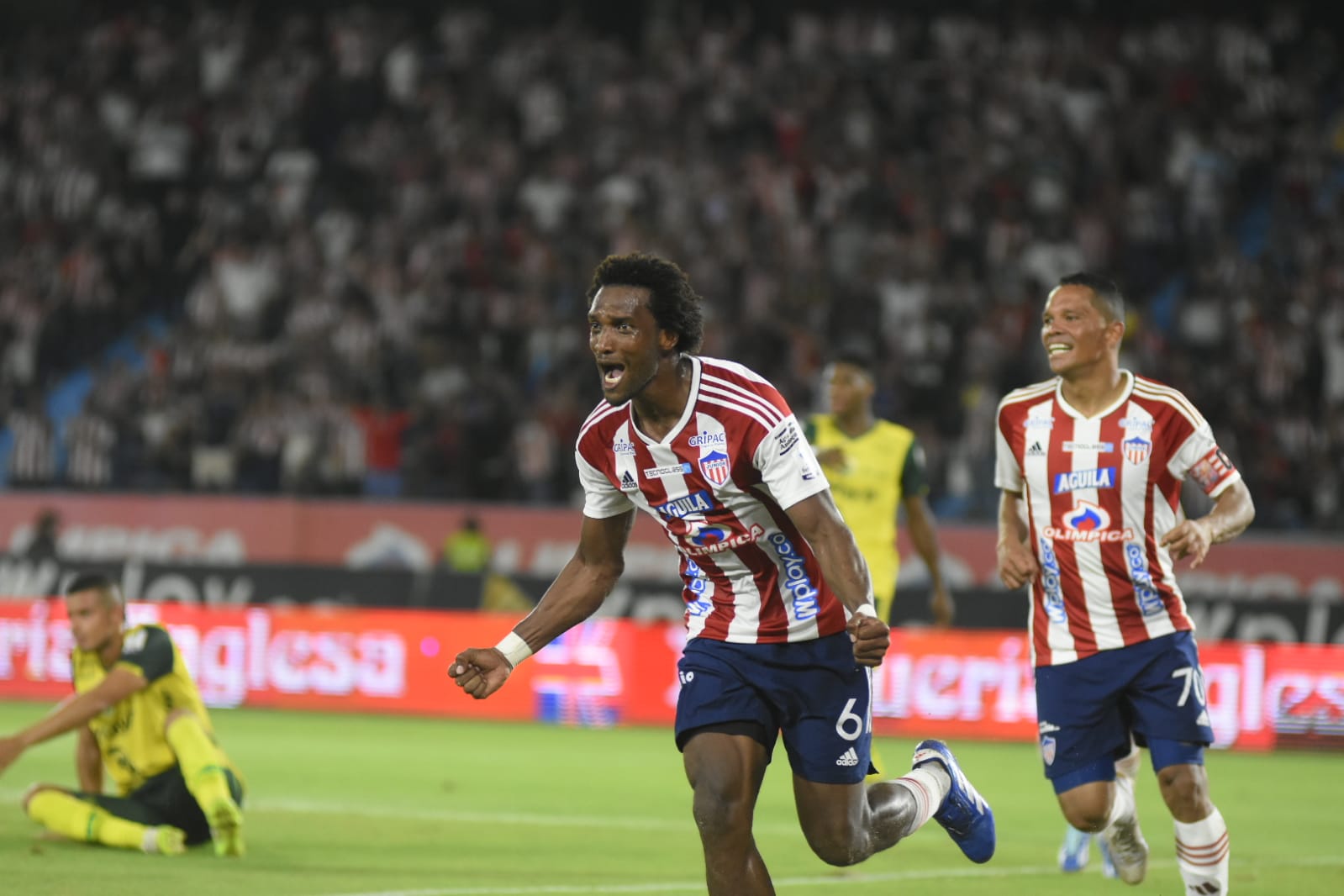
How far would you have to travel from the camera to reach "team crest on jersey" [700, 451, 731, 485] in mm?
6020

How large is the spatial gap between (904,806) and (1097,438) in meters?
1.66

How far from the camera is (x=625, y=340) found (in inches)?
235

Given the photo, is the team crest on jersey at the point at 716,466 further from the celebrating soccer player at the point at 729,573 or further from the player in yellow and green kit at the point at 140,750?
the player in yellow and green kit at the point at 140,750

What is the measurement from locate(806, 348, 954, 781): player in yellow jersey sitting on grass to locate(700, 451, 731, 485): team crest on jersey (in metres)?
4.85

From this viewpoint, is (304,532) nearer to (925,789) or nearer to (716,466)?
Result: (925,789)

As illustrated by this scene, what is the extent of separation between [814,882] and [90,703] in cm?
345

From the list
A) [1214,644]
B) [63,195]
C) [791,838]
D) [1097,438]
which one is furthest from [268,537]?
[1097,438]

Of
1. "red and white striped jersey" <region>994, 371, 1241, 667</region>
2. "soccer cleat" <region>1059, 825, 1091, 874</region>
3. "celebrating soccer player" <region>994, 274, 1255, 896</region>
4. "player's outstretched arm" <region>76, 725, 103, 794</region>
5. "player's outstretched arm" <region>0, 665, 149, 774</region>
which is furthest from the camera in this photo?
"player's outstretched arm" <region>76, 725, 103, 794</region>

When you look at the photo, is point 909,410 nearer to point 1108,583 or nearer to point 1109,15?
point 1109,15

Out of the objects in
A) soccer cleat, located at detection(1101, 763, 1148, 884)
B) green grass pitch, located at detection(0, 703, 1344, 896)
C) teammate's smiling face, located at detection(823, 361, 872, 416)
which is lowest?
green grass pitch, located at detection(0, 703, 1344, 896)

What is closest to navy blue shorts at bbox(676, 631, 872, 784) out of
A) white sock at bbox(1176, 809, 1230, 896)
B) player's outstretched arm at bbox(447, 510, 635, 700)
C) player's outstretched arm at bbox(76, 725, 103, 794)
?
player's outstretched arm at bbox(447, 510, 635, 700)

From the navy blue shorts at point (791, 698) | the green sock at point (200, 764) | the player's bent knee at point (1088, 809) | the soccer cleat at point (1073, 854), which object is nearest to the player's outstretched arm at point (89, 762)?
the green sock at point (200, 764)

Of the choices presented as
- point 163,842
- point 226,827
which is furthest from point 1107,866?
point 163,842

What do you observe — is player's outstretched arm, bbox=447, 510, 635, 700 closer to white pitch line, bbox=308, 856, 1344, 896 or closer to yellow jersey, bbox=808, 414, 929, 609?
white pitch line, bbox=308, 856, 1344, 896
